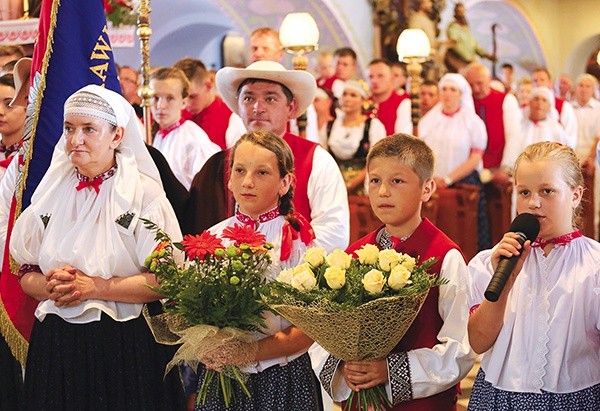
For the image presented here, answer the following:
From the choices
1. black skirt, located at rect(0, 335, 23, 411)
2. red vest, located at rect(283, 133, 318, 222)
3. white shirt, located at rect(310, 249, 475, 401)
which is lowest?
black skirt, located at rect(0, 335, 23, 411)

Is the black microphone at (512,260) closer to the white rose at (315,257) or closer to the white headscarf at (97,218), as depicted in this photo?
the white rose at (315,257)

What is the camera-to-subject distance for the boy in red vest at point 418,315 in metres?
3.13

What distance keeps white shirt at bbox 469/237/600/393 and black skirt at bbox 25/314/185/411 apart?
1262mm

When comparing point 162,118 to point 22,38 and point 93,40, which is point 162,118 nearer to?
point 22,38

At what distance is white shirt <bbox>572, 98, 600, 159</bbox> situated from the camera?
13031 millimetres

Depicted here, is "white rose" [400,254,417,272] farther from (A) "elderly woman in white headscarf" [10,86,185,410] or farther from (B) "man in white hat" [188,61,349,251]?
(B) "man in white hat" [188,61,349,251]

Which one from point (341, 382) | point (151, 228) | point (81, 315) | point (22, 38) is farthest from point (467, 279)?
point (22, 38)

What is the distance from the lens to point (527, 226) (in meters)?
2.97

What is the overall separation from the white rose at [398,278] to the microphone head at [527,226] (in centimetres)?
33

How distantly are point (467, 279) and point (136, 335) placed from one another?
3.98 ft

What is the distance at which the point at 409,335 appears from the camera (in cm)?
325

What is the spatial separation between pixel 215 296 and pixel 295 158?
1.45m

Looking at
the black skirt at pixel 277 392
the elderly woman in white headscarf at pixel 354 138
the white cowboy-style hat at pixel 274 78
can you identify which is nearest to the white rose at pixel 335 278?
the black skirt at pixel 277 392

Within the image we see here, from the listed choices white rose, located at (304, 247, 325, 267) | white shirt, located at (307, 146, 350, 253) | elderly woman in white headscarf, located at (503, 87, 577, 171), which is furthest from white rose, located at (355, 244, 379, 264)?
elderly woman in white headscarf, located at (503, 87, 577, 171)
